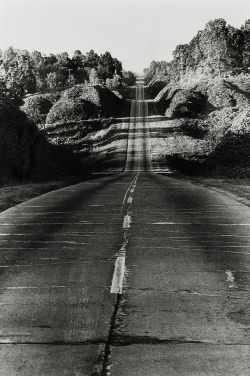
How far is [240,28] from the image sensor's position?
175 metres

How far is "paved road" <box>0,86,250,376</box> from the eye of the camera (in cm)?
668

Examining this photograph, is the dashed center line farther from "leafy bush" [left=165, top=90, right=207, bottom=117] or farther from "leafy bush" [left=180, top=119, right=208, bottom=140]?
"leafy bush" [left=165, top=90, right=207, bottom=117]

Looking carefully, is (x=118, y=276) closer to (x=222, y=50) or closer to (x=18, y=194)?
(x=18, y=194)

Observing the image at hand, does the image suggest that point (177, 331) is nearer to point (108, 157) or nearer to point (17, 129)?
point (17, 129)

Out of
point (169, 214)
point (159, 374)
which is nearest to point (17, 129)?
point (169, 214)

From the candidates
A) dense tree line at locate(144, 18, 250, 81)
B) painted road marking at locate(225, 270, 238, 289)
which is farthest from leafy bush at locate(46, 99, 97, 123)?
painted road marking at locate(225, 270, 238, 289)

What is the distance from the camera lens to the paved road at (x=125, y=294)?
21.9 ft

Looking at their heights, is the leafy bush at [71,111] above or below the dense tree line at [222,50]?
below

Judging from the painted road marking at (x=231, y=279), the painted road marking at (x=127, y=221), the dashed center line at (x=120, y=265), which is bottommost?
the painted road marking at (x=127, y=221)

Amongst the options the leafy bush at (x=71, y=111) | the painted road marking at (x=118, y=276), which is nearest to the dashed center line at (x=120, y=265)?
the painted road marking at (x=118, y=276)

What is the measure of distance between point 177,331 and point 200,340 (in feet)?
1.31

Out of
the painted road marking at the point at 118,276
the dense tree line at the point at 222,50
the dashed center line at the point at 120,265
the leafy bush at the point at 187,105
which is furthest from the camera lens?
the dense tree line at the point at 222,50

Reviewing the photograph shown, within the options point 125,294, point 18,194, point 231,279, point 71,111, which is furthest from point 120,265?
point 71,111

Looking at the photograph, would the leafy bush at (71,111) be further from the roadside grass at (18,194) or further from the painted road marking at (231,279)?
the painted road marking at (231,279)
